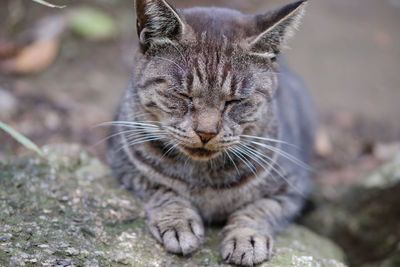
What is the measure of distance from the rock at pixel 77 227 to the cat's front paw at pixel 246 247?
0.18ft

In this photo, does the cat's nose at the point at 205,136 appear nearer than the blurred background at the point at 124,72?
Yes

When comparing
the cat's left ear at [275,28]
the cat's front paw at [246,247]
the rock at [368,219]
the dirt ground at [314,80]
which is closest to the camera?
the cat's front paw at [246,247]

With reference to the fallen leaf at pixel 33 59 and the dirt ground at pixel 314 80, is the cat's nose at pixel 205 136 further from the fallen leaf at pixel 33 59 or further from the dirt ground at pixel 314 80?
the fallen leaf at pixel 33 59

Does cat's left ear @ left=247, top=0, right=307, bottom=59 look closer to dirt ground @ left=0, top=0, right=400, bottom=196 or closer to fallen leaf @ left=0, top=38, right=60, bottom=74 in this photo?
dirt ground @ left=0, top=0, right=400, bottom=196

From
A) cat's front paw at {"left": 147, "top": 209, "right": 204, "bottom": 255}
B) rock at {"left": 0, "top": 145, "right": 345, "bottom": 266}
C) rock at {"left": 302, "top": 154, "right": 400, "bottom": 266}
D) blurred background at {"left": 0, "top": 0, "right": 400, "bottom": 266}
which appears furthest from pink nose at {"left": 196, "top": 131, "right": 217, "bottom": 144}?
blurred background at {"left": 0, "top": 0, "right": 400, "bottom": 266}

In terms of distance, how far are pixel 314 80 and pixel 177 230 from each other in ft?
12.1

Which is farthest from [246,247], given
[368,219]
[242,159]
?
[368,219]

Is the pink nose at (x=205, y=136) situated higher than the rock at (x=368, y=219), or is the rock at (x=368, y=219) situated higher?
the pink nose at (x=205, y=136)

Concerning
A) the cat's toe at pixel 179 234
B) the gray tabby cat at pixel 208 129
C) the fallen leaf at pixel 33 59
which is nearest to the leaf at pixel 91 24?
the fallen leaf at pixel 33 59

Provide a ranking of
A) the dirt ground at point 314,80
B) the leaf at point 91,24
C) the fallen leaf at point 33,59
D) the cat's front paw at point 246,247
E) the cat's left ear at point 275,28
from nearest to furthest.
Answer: the cat's front paw at point 246,247
the cat's left ear at point 275,28
the dirt ground at point 314,80
the fallen leaf at point 33,59
the leaf at point 91,24

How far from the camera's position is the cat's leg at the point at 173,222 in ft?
7.11

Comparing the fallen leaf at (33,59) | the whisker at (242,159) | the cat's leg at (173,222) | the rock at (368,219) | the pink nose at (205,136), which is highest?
the pink nose at (205,136)

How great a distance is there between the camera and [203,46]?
2271 millimetres

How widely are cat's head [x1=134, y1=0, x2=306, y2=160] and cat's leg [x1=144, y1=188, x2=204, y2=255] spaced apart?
0.33 metres
